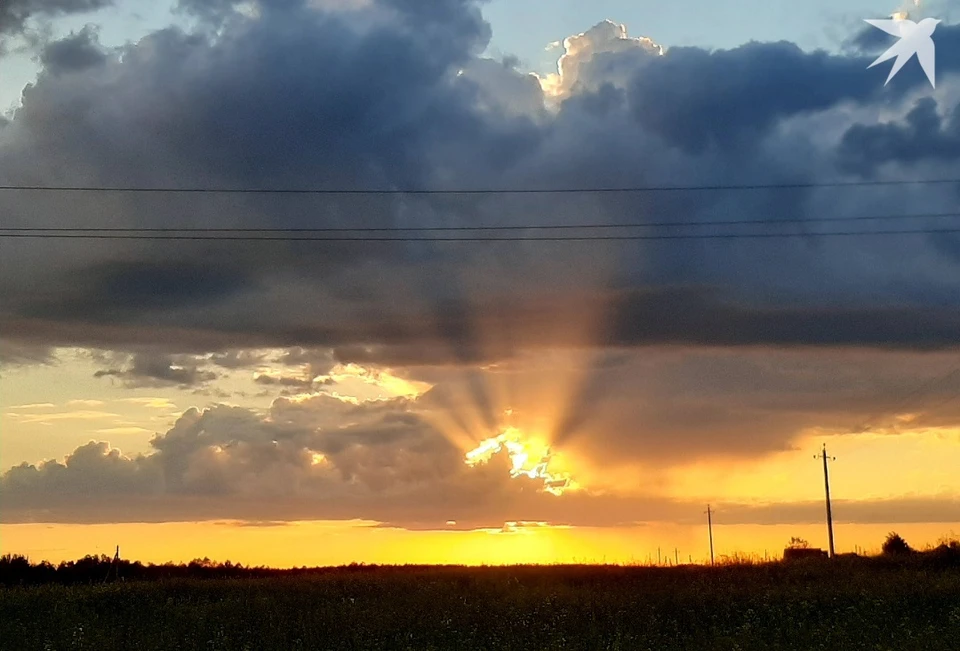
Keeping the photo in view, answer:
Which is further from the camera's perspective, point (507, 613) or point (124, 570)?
point (124, 570)

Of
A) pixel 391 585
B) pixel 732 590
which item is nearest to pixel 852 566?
pixel 732 590

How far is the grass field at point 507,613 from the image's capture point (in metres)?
32.7

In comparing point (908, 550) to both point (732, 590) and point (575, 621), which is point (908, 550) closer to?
point (732, 590)

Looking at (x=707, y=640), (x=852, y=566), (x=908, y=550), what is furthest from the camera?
(x=908, y=550)

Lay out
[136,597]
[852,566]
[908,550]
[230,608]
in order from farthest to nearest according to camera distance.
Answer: [908,550] → [852,566] → [136,597] → [230,608]

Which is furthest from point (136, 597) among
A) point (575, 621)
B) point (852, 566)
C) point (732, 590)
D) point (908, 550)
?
point (908, 550)

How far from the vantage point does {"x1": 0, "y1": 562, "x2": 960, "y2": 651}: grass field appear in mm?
32688

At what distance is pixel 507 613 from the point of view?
38.2 m

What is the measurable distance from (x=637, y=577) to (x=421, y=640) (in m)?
19.2

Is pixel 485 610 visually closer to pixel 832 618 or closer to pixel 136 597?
pixel 832 618

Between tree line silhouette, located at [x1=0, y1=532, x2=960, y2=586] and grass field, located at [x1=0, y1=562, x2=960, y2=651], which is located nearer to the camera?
grass field, located at [x1=0, y1=562, x2=960, y2=651]

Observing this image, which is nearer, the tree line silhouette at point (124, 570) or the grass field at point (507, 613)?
the grass field at point (507, 613)

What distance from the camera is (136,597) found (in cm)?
4525

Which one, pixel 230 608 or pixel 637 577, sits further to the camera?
pixel 637 577
